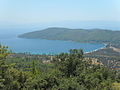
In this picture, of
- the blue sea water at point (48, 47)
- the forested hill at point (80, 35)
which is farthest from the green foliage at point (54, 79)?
the forested hill at point (80, 35)

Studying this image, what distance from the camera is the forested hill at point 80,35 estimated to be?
4555 inches

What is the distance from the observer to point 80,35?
422 ft

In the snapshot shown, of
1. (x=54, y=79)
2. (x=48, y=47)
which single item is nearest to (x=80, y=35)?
(x=48, y=47)

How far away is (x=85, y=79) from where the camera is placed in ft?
36.8

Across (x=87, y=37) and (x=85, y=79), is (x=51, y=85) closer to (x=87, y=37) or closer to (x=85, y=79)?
(x=85, y=79)

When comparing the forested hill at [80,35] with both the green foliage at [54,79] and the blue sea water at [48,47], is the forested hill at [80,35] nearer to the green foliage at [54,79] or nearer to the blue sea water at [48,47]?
the blue sea water at [48,47]

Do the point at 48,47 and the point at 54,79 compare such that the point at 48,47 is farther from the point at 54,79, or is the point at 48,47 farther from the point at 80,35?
the point at 54,79

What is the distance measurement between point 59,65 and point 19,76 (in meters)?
5.86

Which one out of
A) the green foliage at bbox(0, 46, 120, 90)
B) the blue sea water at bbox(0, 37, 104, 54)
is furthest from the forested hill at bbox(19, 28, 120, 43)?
the green foliage at bbox(0, 46, 120, 90)

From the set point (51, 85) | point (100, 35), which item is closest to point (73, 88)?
point (51, 85)

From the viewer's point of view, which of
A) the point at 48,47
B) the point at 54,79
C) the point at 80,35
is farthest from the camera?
the point at 80,35

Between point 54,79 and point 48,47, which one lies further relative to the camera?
point 48,47

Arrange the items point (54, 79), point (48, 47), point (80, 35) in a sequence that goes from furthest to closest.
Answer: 1. point (80, 35)
2. point (48, 47)
3. point (54, 79)

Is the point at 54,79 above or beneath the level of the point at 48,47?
above
